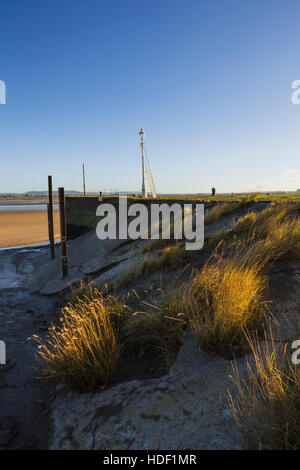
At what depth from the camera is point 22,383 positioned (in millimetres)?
4270

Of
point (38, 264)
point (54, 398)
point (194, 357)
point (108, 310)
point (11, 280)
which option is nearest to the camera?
point (194, 357)

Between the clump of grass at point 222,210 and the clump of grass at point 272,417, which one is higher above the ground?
the clump of grass at point 222,210

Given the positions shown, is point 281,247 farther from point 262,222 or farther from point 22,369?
point 22,369

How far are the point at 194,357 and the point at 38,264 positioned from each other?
12676 millimetres

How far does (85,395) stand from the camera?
341cm

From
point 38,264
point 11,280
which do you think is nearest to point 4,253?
point 38,264

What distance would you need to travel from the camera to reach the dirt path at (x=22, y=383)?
317 cm

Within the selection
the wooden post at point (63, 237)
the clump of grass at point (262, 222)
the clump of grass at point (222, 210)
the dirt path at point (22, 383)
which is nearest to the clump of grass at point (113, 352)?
the dirt path at point (22, 383)

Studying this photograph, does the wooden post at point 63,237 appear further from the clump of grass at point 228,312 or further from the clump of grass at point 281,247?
the clump of grass at point 281,247

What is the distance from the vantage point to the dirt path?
10.4 feet

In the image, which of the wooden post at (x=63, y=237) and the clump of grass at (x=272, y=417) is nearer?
the clump of grass at (x=272, y=417)

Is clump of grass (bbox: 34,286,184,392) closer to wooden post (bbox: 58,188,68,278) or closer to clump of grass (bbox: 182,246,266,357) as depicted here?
clump of grass (bbox: 182,246,266,357)

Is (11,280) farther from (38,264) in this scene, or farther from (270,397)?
(270,397)
